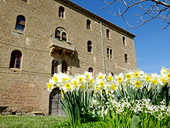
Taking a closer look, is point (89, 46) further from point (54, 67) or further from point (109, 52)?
point (54, 67)

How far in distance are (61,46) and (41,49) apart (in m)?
1.75

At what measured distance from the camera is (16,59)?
10.6m

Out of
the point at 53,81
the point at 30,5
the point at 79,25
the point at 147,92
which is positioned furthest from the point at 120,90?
the point at 79,25

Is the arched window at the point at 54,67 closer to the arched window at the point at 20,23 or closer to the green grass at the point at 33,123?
the arched window at the point at 20,23

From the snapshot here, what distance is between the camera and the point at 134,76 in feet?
8.70

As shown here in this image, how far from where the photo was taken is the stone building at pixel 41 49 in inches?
395

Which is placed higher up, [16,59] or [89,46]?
[89,46]

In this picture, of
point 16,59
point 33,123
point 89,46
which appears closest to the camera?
point 33,123

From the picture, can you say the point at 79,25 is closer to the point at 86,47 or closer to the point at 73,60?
the point at 86,47

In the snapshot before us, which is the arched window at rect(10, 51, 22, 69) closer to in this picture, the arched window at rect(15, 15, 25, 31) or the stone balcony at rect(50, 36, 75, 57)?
the arched window at rect(15, 15, 25, 31)

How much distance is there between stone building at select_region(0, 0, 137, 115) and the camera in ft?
32.9

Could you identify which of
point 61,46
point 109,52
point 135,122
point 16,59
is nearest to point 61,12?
point 61,46

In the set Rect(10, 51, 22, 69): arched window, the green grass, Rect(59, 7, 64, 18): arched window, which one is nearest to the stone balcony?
Rect(10, 51, 22, 69): arched window

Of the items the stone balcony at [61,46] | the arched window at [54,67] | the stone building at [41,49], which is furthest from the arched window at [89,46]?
the arched window at [54,67]
